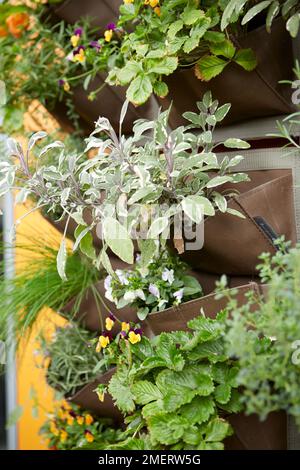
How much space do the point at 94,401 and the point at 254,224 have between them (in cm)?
81

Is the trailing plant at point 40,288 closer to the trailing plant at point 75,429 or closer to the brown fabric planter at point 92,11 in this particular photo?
the trailing plant at point 75,429

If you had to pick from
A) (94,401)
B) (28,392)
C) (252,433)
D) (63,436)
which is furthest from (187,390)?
(28,392)

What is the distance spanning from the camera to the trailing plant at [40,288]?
6.82ft

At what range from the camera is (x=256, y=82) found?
172 centimetres

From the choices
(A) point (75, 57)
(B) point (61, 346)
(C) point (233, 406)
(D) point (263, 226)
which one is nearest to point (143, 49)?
(A) point (75, 57)

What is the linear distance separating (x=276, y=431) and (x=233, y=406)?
154mm

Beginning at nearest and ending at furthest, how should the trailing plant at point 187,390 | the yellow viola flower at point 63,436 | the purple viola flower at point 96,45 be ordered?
the trailing plant at point 187,390 → the purple viola flower at point 96,45 → the yellow viola flower at point 63,436

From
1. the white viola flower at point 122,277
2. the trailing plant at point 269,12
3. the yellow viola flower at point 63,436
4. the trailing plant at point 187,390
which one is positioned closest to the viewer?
the trailing plant at point 187,390

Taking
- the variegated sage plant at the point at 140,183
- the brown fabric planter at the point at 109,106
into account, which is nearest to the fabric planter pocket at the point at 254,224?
the variegated sage plant at the point at 140,183

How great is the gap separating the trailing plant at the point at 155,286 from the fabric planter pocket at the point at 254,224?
0.37 ft

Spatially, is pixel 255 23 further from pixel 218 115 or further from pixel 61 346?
pixel 61 346

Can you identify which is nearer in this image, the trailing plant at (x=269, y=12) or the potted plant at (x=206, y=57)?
the trailing plant at (x=269, y=12)

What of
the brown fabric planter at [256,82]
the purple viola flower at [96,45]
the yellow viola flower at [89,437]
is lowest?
the yellow viola flower at [89,437]

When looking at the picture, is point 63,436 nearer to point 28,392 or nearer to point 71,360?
point 71,360
